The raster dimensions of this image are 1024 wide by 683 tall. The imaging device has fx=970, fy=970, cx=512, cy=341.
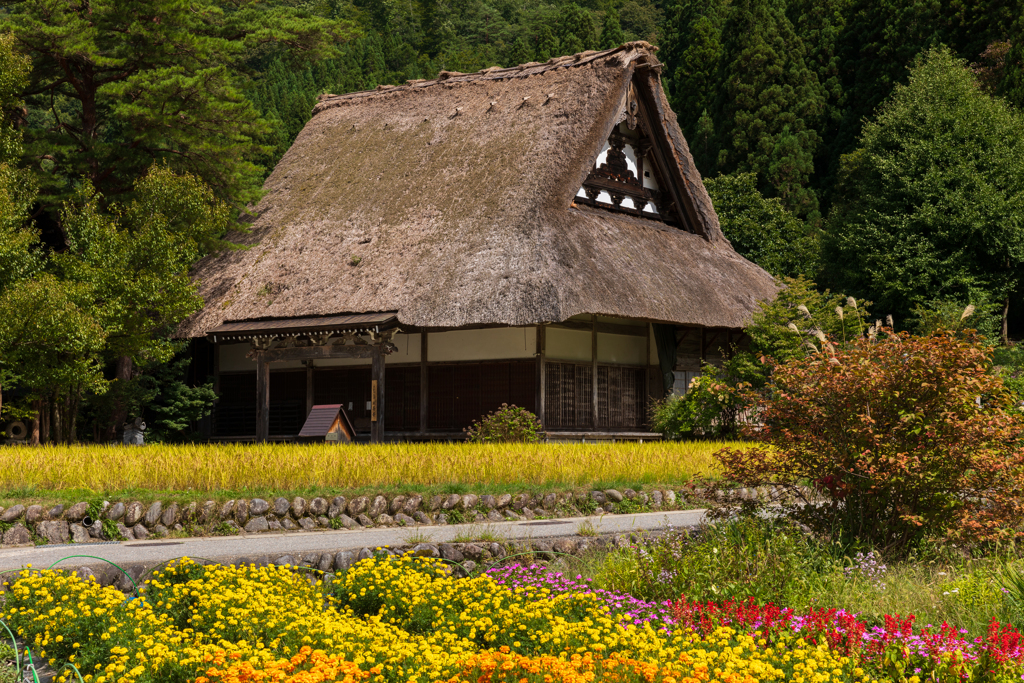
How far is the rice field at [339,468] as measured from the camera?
1111cm

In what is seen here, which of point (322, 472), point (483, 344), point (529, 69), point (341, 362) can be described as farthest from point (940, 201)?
point (322, 472)

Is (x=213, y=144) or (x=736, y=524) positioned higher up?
(x=213, y=144)

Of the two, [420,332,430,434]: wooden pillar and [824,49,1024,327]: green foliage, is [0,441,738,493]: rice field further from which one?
[824,49,1024,327]: green foliage

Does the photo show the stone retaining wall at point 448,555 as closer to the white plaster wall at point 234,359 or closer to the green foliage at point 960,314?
the white plaster wall at point 234,359

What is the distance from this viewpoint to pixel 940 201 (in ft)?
90.3

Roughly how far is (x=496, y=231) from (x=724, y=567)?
43.5 ft

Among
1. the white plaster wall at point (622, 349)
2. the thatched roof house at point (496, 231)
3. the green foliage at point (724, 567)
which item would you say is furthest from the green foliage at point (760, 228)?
the green foliage at point (724, 567)

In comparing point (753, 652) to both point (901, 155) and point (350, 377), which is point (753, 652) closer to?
point (350, 377)

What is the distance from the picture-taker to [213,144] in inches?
834

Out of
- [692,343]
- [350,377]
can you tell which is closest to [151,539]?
[350,377]

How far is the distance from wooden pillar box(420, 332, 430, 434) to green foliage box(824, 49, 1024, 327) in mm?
14345

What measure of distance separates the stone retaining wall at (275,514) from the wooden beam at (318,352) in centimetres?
751

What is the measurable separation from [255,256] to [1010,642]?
1977cm

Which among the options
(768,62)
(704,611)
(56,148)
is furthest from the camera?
(768,62)
